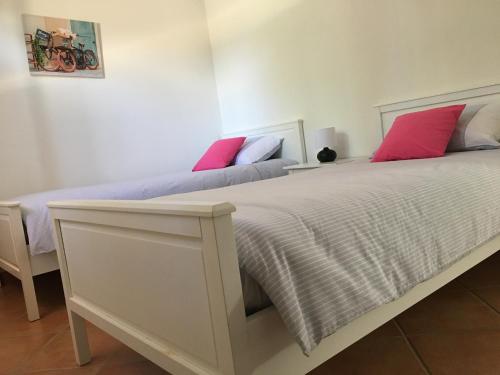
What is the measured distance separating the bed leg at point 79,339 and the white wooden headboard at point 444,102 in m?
2.19

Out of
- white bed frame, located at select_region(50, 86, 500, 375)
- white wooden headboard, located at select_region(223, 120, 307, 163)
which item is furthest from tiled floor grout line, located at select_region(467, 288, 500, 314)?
white wooden headboard, located at select_region(223, 120, 307, 163)

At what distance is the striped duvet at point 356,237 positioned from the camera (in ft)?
2.94

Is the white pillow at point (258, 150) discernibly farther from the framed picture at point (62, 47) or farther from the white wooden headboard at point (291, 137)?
the framed picture at point (62, 47)

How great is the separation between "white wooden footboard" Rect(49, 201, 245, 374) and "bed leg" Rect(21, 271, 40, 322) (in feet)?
2.60

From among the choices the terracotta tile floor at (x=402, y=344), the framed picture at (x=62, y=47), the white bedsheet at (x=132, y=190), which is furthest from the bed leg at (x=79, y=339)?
the framed picture at (x=62, y=47)

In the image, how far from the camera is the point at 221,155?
11.6ft

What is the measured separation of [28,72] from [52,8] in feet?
1.91

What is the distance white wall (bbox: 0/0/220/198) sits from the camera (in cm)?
322

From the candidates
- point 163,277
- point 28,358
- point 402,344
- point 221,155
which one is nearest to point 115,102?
point 221,155

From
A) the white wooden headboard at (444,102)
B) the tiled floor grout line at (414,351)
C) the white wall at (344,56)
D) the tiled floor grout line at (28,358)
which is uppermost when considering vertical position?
the white wall at (344,56)

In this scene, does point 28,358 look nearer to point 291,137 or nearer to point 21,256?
point 21,256

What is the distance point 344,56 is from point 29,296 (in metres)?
2.58

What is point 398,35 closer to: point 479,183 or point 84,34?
point 479,183

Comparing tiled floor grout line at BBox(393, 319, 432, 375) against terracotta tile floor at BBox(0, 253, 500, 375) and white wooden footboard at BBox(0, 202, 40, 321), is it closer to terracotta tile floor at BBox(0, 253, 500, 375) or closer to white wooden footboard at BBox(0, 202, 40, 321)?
terracotta tile floor at BBox(0, 253, 500, 375)
